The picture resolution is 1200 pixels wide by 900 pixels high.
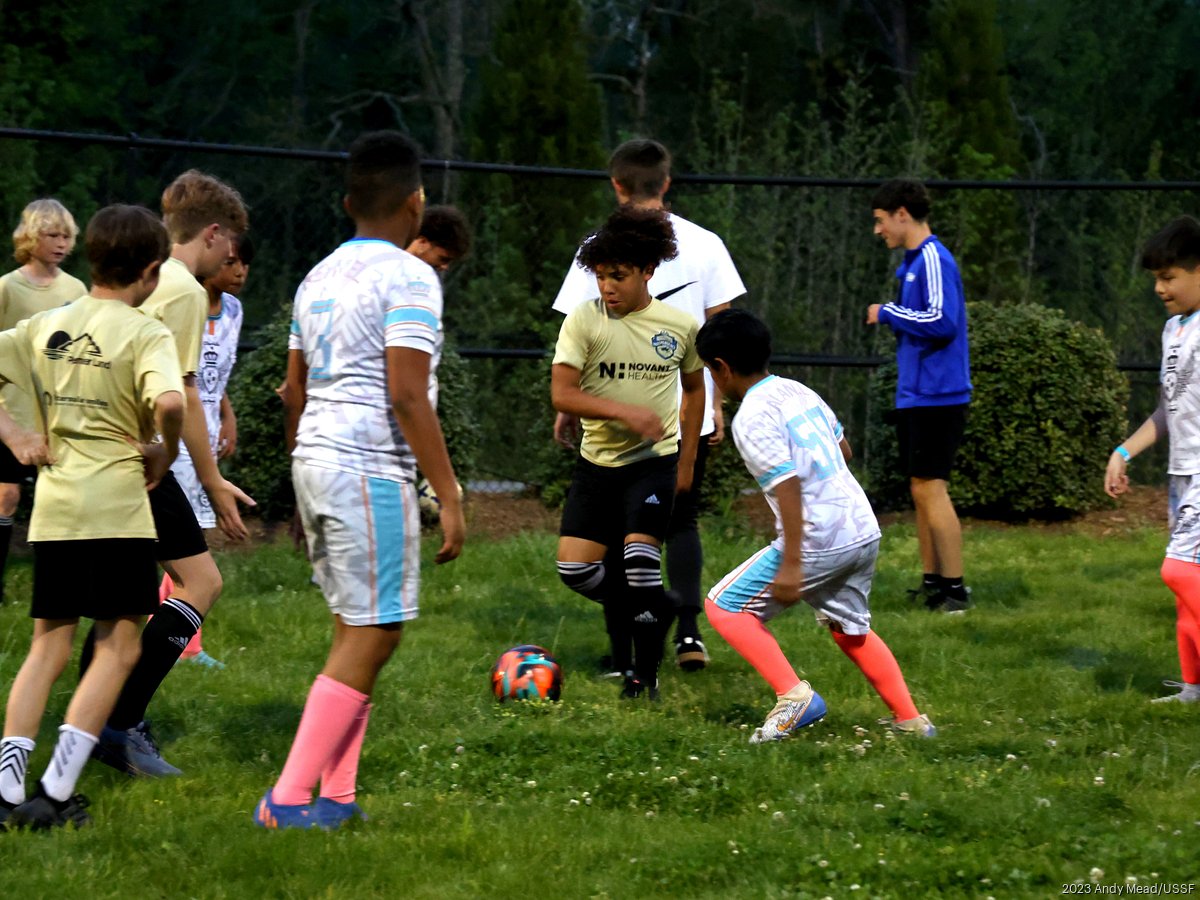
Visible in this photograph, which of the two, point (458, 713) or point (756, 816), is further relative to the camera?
point (458, 713)

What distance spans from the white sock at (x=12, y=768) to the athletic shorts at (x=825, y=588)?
7.94 ft

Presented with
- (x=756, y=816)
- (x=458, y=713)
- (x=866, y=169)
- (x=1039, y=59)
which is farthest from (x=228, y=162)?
(x=756, y=816)

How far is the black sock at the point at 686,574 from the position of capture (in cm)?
699

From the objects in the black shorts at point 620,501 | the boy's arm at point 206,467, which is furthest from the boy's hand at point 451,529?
the black shorts at point 620,501

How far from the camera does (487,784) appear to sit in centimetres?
523

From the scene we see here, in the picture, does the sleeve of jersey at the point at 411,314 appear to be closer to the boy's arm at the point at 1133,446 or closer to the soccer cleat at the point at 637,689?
the soccer cleat at the point at 637,689

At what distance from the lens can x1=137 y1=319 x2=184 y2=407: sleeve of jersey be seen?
467 cm

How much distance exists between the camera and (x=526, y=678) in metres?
6.31

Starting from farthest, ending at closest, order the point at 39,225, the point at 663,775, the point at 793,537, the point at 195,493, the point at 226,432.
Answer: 1. the point at 39,225
2. the point at 226,432
3. the point at 195,493
4. the point at 793,537
5. the point at 663,775

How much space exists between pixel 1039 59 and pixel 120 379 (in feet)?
88.2

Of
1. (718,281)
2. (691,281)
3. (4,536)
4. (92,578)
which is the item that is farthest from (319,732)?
(4,536)

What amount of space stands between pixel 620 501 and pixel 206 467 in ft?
5.75

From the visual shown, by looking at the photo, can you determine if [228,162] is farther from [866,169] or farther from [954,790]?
[954,790]

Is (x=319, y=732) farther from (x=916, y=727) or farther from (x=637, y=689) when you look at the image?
(x=916, y=727)
